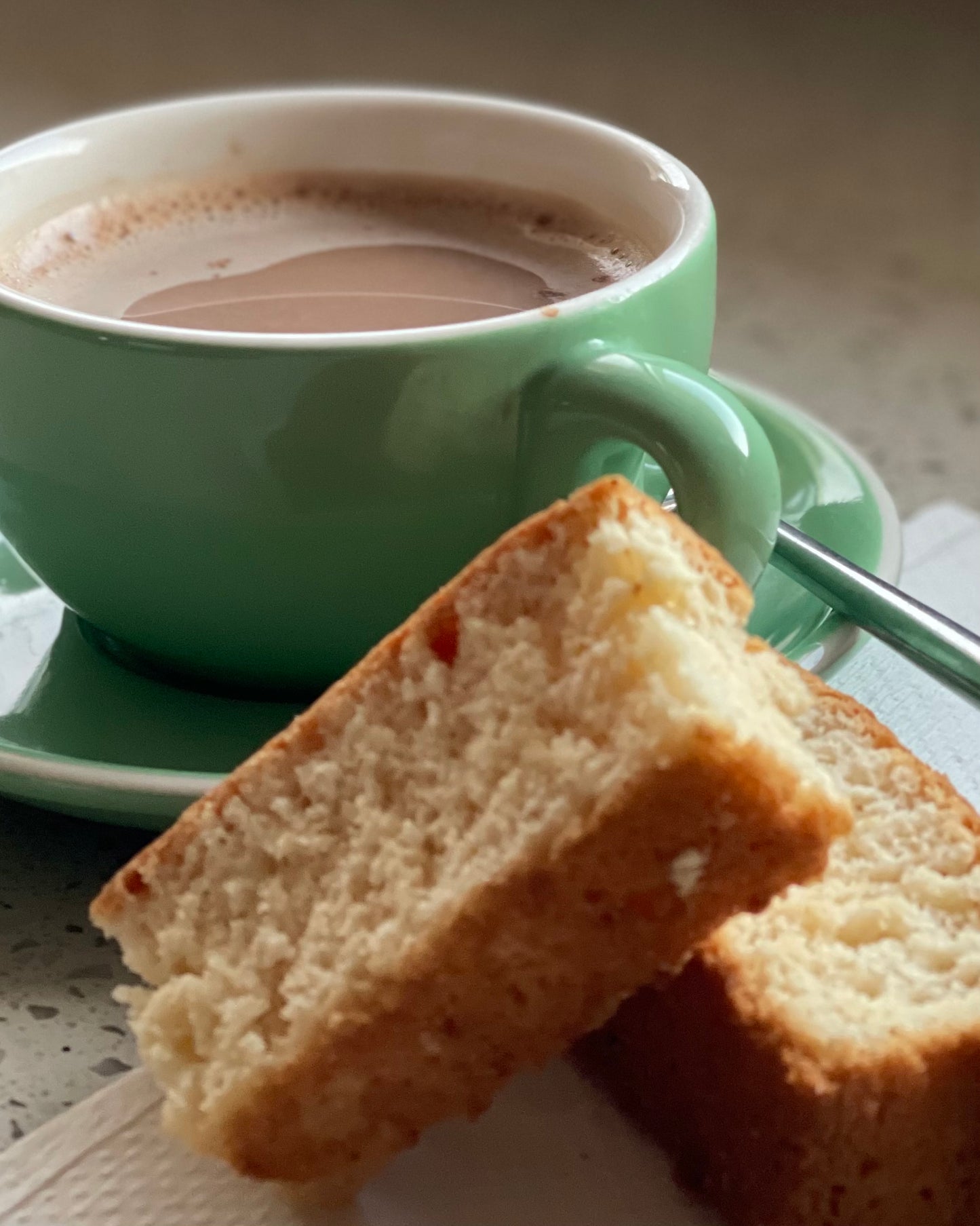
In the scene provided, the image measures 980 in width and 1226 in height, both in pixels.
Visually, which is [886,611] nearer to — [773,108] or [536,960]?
[536,960]

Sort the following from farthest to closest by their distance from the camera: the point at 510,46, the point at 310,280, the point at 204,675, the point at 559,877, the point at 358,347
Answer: the point at 510,46 < the point at 310,280 < the point at 204,675 < the point at 358,347 < the point at 559,877

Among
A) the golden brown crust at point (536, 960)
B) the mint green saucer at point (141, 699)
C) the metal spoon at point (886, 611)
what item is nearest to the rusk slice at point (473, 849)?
the golden brown crust at point (536, 960)

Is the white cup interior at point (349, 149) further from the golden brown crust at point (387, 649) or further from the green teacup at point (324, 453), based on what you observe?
the golden brown crust at point (387, 649)

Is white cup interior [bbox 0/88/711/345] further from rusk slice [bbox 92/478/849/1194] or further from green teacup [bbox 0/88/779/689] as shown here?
rusk slice [bbox 92/478/849/1194]

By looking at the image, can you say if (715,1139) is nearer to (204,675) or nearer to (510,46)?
(204,675)

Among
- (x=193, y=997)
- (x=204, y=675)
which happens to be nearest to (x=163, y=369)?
(x=204, y=675)

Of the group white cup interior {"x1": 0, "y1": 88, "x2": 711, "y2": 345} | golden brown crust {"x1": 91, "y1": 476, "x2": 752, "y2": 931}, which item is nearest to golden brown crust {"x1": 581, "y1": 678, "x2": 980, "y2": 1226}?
golden brown crust {"x1": 91, "y1": 476, "x2": 752, "y2": 931}
